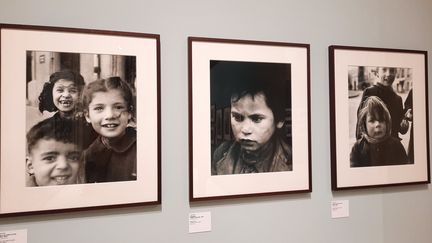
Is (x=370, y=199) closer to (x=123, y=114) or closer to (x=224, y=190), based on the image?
(x=224, y=190)

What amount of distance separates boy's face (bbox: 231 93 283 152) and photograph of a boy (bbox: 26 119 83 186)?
0.66 metres

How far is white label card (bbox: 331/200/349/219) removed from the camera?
1.89 meters

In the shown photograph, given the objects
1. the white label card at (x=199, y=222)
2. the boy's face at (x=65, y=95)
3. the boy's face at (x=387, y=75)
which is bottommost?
the white label card at (x=199, y=222)

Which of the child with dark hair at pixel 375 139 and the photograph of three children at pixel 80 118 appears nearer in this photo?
the photograph of three children at pixel 80 118

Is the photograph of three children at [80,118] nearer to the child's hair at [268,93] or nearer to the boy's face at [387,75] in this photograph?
the child's hair at [268,93]

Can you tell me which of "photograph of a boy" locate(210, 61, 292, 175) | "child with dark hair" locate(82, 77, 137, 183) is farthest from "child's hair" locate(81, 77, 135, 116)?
"photograph of a boy" locate(210, 61, 292, 175)

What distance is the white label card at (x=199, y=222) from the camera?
1666 millimetres

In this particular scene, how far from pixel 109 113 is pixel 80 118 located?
0.36 feet

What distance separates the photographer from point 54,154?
1.47m

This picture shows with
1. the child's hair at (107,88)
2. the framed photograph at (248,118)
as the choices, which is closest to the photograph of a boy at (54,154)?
the child's hair at (107,88)

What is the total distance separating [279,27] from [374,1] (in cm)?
58

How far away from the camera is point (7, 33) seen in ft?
4.63

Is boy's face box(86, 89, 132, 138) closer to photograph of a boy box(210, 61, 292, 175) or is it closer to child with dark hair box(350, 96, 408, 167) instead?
photograph of a boy box(210, 61, 292, 175)

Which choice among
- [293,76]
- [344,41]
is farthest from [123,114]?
[344,41]
